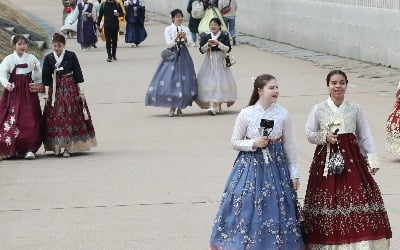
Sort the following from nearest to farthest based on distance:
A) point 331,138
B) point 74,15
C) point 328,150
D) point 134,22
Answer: point 331,138
point 328,150
point 134,22
point 74,15

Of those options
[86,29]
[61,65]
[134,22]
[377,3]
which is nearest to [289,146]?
[61,65]

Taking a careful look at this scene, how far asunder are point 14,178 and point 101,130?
3.90m

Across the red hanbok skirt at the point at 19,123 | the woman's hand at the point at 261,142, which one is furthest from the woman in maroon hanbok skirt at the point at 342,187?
the red hanbok skirt at the point at 19,123

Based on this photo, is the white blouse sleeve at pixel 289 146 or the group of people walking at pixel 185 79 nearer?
the white blouse sleeve at pixel 289 146

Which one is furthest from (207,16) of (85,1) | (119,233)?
(119,233)

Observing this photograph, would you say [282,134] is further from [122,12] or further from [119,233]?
[122,12]

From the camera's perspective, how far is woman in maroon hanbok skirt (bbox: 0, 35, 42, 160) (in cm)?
1373

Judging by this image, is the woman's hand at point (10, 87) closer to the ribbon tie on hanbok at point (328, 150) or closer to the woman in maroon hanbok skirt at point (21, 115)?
the woman in maroon hanbok skirt at point (21, 115)

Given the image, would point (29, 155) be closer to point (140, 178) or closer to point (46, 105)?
point (46, 105)

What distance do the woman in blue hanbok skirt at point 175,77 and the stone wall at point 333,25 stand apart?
240 inches

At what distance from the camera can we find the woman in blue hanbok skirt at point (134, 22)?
32.2m

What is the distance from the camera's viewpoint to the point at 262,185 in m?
7.82

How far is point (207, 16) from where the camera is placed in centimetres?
2567

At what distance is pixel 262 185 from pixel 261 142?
28 centimetres
